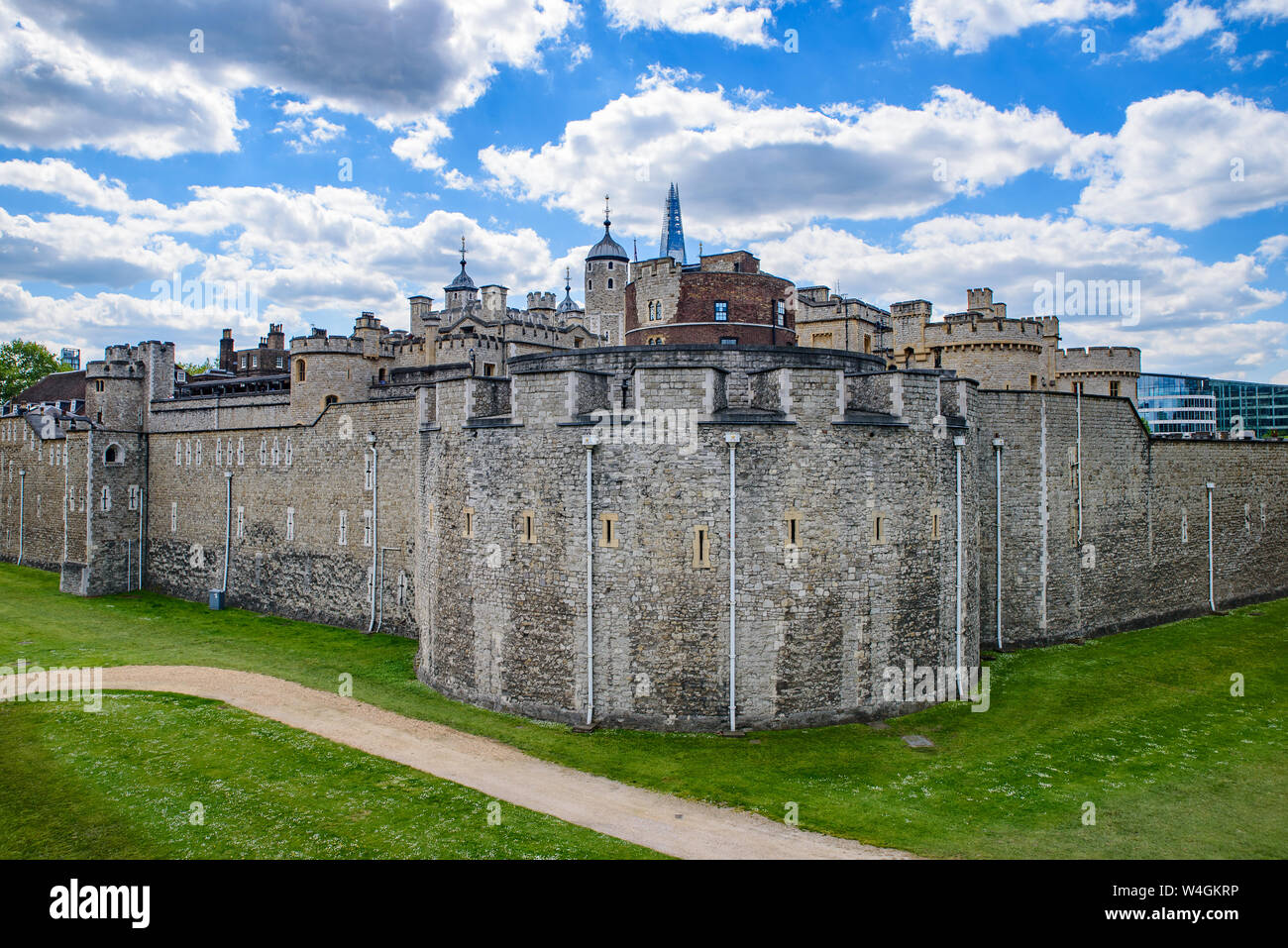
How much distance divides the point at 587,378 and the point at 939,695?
498 inches

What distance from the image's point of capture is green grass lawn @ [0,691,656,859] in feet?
47.1

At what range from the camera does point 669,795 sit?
655 inches

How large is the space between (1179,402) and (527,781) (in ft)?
485

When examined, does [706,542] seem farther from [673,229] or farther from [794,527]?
[673,229]

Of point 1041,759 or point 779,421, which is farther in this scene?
point 779,421

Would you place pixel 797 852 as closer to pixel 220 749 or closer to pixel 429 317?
pixel 220 749

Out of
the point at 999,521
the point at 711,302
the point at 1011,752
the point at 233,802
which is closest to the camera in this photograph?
the point at 233,802

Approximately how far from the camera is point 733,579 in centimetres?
1975

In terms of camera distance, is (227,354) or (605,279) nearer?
(605,279)

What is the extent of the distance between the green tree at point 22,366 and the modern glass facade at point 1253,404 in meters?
157

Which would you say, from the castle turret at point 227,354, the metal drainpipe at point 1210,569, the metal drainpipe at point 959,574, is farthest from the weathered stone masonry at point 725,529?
the castle turret at point 227,354

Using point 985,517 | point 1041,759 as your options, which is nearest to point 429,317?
point 985,517

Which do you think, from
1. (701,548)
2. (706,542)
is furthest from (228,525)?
(706,542)

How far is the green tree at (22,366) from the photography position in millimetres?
77750
